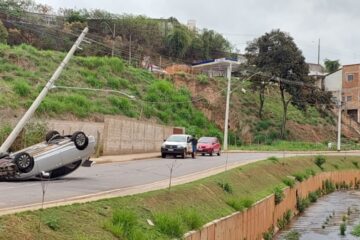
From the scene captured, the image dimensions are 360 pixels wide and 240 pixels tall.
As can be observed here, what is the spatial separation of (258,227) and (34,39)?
54.9 metres

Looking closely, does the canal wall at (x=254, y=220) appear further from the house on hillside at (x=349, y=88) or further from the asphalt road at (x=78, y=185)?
the house on hillside at (x=349, y=88)

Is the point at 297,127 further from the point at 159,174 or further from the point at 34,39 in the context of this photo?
the point at 159,174

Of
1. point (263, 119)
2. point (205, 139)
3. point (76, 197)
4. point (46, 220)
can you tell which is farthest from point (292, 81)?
point (46, 220)

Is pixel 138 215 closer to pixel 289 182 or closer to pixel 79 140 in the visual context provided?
pixel 79 140

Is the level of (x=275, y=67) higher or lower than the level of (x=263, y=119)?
higher

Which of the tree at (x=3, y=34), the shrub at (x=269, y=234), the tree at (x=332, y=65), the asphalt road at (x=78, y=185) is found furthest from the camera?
the tree at (x=332, y=65)

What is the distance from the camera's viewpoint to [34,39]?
7012cm

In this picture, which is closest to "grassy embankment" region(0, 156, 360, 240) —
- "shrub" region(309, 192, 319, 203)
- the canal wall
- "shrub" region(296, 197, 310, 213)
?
the canal wall

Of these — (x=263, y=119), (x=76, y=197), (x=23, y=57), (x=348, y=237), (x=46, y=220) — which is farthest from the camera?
(x=263, y=119)

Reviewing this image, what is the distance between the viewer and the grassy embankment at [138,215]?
31.5 feet

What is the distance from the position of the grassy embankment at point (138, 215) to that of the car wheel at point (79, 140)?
4.73 meters

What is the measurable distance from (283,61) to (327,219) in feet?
144

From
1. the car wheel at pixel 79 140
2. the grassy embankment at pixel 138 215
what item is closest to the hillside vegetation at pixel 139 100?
the car wheel at pixel 79 140

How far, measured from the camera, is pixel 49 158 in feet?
67.8
